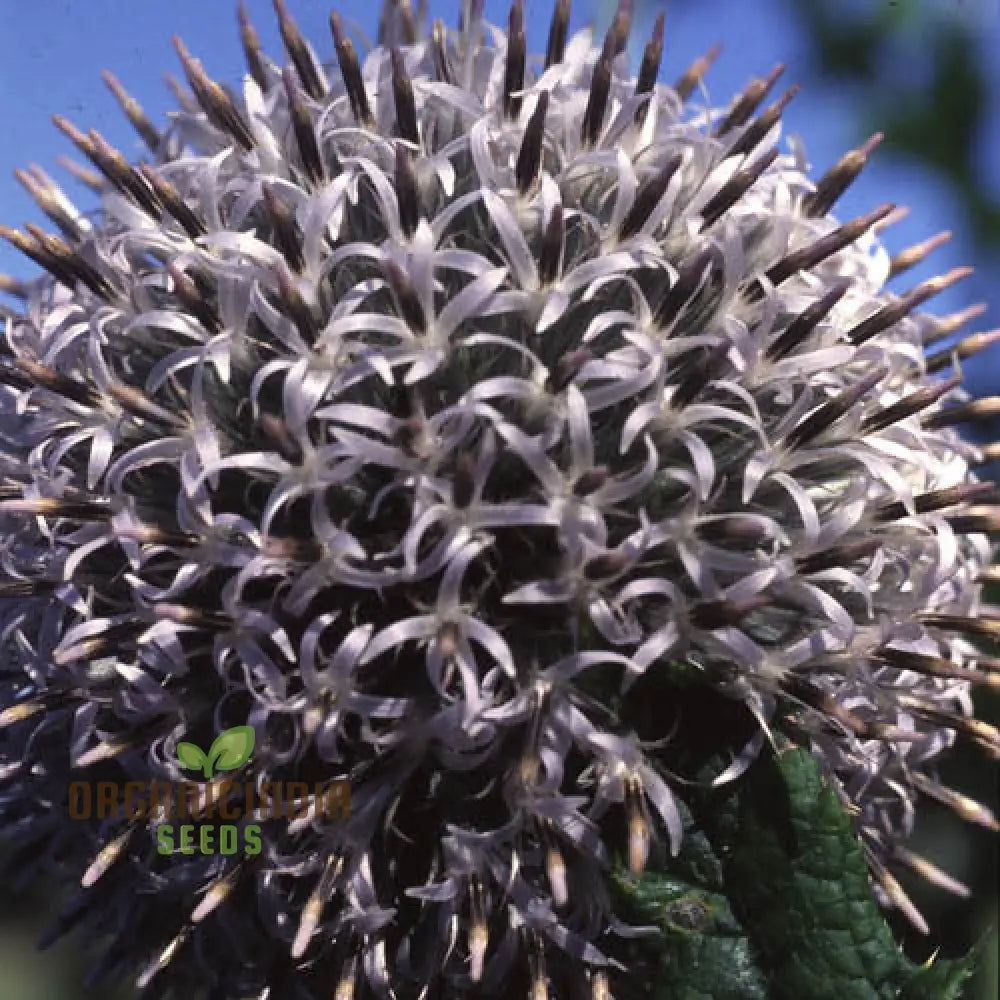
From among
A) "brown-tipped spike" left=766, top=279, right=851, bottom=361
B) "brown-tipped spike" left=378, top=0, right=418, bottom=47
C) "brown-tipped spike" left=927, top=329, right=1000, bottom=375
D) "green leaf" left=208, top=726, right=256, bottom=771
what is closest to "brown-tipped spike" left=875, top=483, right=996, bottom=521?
"brown-tipped spike" left=766, top=279, right=851, bottom=361

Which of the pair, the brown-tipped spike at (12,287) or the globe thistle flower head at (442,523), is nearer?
the globe thistle flower head at (442,523)

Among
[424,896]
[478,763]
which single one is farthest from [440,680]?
[424,896]

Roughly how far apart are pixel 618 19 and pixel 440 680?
1.16m

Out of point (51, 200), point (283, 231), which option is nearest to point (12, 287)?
point (51, 200)

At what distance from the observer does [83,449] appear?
6.17ft

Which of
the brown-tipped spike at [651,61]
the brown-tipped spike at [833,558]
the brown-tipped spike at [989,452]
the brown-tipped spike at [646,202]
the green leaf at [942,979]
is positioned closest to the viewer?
the green leaf at [942,979]

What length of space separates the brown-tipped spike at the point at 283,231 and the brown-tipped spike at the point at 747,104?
0.80 metres

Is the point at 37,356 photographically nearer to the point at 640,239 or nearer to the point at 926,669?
the point at 640,239

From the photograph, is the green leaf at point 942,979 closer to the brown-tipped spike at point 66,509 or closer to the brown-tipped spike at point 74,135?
the brown-tipped spike at point 66,509

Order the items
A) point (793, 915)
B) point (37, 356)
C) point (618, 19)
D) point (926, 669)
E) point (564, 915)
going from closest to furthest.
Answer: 1. point (793, 915)
2. point (564, 915)
3. point (926, 669)
4. point (37, 356)
5. point (618, 19)

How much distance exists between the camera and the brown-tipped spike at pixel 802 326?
1801 mm

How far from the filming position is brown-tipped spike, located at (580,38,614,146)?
76.1 inches

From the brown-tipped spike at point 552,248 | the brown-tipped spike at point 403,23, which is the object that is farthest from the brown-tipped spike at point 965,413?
the brown-tipped spike at point 403,23

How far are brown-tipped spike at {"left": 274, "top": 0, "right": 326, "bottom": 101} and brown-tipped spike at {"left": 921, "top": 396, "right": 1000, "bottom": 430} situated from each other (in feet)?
3.48
